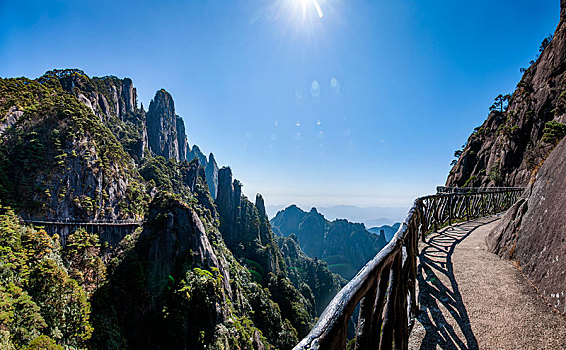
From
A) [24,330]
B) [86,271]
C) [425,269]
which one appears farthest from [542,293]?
[86,271]

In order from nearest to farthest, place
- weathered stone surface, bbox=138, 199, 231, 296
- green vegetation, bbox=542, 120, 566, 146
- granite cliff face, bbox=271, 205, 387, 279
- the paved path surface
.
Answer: the paved path surface → green vegetation, bbox=542, 120, 566, 146 → weathered stone surface, bbox=138, 199, 231, 296 → granite cliff face, bbox=271, 205, 387, 279

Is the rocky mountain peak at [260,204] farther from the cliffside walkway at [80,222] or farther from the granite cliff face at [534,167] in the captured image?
the granite cliff face at [534,167]

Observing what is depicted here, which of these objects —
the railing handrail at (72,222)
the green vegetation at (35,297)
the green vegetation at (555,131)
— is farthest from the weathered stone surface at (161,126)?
the green vegetation at (555,131)

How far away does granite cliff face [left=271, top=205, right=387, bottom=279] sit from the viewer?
132 m

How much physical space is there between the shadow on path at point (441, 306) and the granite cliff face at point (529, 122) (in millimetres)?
19859

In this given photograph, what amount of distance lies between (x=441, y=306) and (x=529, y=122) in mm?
33259

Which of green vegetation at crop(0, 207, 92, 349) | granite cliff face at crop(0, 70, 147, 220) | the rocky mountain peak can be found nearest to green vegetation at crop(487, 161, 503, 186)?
green vegetation at crop(0, 207, 92, 349)

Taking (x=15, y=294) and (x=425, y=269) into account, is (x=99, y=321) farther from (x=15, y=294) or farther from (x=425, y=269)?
(x=425, y=269)

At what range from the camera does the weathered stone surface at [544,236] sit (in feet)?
8.68

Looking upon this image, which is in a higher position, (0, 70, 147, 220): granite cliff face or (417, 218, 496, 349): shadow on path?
(0, 70, 147, 220): granite cliff face

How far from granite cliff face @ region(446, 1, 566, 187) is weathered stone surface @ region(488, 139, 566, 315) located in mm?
18544

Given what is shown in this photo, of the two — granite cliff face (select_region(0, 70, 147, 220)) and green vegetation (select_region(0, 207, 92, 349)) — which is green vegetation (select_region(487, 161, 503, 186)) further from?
granite cliff face (select_region(0, 70, 147, 220))

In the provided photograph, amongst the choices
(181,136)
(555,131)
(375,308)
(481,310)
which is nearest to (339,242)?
(181,136)

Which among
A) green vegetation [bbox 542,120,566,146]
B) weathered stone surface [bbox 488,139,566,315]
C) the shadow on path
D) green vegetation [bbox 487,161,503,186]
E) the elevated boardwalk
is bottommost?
the elevated boardwalk
